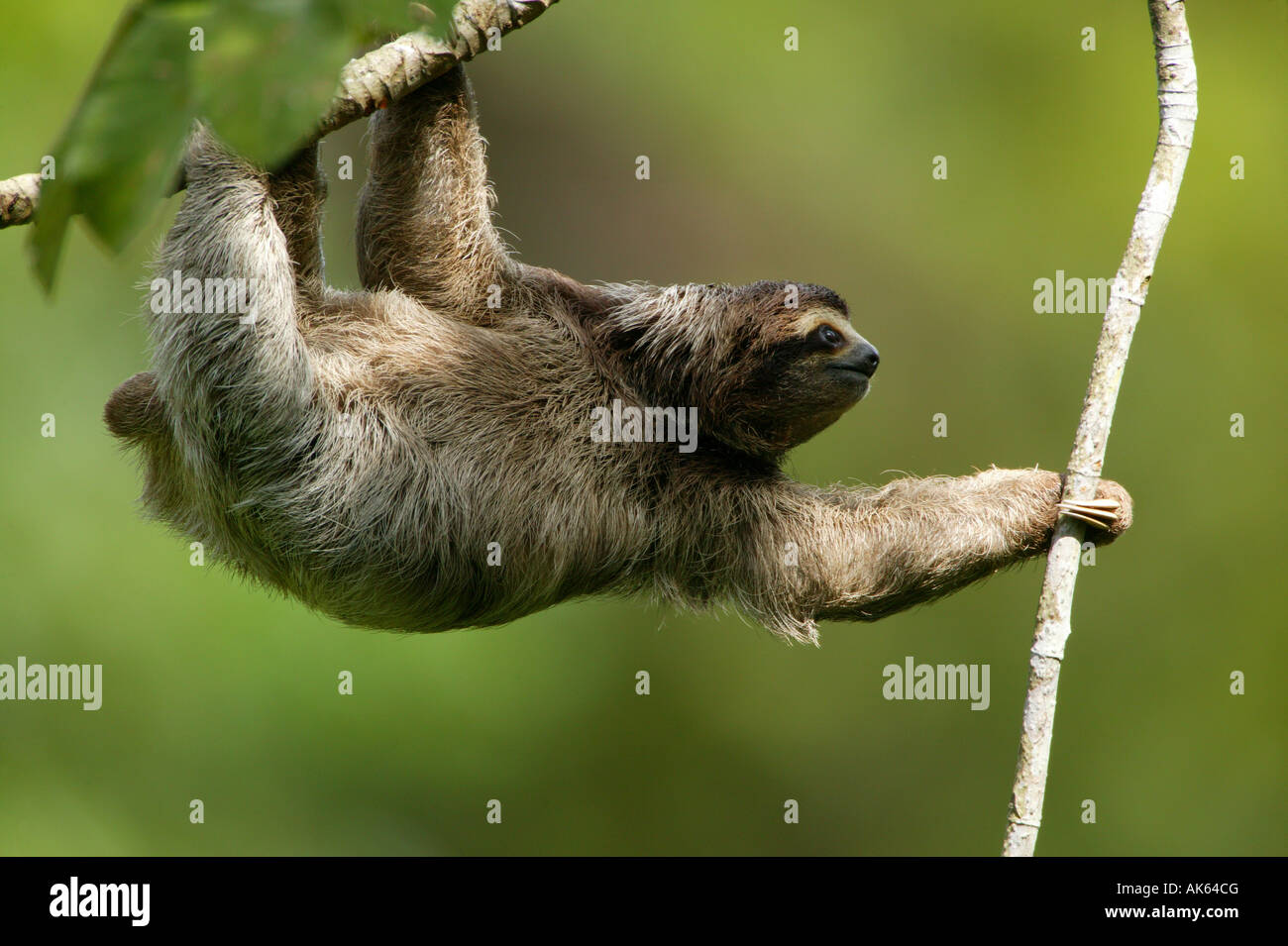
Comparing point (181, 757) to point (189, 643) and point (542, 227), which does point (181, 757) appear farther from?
point (542, 227)

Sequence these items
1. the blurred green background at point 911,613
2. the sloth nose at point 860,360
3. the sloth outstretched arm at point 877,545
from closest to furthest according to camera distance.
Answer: the sloth nose at point 860,360, the sloth outstretched arm at point 877,545, the blurred green background at point 911,613

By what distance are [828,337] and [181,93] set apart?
5.10 meters

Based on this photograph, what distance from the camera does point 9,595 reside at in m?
12.0

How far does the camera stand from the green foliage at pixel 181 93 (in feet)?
3.95

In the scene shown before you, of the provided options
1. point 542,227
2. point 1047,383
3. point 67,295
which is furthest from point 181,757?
point 1047,383

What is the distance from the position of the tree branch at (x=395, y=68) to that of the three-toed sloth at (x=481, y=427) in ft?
2.39

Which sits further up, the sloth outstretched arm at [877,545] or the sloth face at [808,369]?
the sloth face at [808,369]

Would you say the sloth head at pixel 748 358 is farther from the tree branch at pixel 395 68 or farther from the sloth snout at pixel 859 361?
the tree branch at pixel 395 68

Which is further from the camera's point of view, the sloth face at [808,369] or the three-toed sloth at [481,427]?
the sloth face at [808,369]

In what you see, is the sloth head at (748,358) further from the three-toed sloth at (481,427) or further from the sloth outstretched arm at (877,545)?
the sloth outstretched arm at (877,545)

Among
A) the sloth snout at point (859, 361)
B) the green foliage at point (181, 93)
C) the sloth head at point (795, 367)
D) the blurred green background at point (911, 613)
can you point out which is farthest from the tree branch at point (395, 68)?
the blurred green background at point (911, 613)

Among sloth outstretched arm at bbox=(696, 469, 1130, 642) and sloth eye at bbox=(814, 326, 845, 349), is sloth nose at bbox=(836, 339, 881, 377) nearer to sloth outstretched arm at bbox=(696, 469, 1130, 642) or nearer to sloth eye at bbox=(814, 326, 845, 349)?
sloth eye at bbox=(814, 326, 845, 349)

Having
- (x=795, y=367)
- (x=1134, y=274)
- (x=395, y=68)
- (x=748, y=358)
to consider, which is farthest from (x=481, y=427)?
(x=1134, y=274)

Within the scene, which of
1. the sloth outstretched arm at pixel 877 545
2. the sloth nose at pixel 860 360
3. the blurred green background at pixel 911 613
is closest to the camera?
the sloth nose at pixel 860 360
